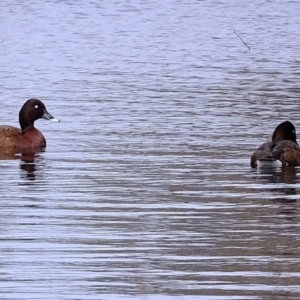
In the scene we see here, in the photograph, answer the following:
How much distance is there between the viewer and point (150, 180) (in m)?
13.1

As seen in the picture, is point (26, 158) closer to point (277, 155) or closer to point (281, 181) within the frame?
point (277, 155)

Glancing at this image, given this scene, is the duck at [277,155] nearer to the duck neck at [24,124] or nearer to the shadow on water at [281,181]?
the shadow on water at [281,181]

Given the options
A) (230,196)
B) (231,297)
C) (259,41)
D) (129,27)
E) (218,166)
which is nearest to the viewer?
(231,297)

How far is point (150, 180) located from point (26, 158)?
2.85m

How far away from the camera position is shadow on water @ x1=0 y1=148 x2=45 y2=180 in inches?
559

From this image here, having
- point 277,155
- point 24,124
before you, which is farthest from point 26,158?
point 277,155

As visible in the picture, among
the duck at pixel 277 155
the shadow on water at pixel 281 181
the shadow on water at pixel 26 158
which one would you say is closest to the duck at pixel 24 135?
the shadow on water at pixel 26 158

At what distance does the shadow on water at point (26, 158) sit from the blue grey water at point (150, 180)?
3cm

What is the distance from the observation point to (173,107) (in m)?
20.2

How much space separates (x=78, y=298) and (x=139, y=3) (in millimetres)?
45544

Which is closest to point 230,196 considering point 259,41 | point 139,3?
point 259,41

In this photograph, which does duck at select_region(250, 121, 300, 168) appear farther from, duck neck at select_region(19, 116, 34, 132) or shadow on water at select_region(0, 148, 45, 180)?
duck neck at select_region(19, 116, 34, 132)

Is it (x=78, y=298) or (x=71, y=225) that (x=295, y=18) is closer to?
(x=71, y=225)

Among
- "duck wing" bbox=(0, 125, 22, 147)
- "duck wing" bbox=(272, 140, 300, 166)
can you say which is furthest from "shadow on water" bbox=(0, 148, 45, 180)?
"duck wing" bbox=(272, 140, 300, 166)
